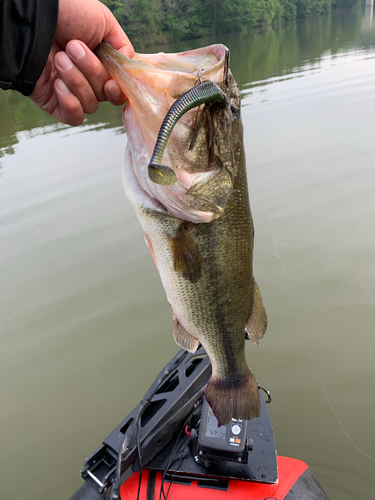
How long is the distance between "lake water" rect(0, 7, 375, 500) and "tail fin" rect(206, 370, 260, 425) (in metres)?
1.21

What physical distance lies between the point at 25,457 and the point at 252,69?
54.0 ft

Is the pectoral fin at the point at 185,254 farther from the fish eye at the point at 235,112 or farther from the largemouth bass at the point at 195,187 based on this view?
the fish eye at the point at 235,112

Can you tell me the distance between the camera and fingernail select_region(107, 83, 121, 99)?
1.29m

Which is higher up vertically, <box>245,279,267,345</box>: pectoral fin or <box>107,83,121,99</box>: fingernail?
<box>107,83,121,99</box>: fingernail

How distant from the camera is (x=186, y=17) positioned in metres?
37.4

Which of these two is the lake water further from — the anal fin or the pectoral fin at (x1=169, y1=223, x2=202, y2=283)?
the pectoral fin at (x1=169, y1=223, x2=202, y2=283)

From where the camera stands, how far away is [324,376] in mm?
2906

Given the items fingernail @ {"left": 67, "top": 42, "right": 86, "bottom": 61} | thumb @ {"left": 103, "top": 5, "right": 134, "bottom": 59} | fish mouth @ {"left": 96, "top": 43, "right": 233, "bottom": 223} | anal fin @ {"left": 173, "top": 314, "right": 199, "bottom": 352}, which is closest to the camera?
fish mouth @ {"left": 96, "top": 43, "right": 233, "bottom": 223}

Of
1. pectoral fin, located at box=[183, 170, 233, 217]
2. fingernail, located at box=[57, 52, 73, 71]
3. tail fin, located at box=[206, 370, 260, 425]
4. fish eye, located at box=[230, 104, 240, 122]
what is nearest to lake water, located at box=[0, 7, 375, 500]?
tail fin, located at box=[206, 370, 260, 425]

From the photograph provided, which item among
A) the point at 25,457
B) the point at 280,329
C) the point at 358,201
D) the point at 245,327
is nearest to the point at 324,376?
the point at 280,329

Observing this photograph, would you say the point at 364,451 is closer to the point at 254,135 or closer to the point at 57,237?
the point at 57,237

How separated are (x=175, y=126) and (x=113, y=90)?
35cm

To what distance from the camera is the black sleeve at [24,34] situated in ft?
3.83

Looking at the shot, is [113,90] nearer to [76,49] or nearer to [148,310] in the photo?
[76,49]
